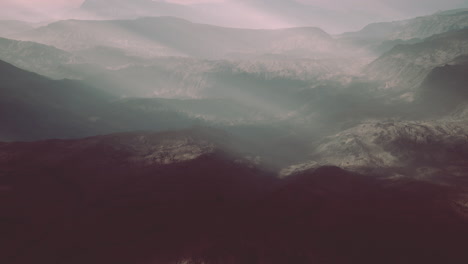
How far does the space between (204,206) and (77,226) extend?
4143 centimetres

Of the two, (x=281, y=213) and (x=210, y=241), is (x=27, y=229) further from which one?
(x=281, y=213)

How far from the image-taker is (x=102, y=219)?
289 feet

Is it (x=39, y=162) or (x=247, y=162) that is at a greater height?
(x=39, y=162)

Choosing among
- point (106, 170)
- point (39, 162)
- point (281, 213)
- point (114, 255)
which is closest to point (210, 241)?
point (114, 255)

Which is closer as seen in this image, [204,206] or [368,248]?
[368,248]

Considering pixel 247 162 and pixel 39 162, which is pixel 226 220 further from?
pixel 39 162

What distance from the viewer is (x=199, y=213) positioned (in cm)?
9481

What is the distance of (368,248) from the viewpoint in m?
66.9

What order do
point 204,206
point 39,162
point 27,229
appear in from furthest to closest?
point 39,162, point 204,206, point 27,229

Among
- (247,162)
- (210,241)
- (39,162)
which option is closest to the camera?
(210,241)

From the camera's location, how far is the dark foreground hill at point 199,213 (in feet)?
219

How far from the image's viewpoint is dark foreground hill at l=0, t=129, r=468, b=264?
66.6 m

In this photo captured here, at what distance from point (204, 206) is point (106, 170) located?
59802 mm

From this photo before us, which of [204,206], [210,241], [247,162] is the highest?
[210,241]
